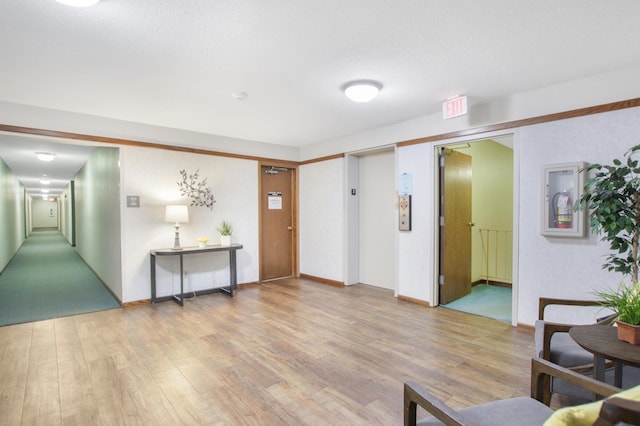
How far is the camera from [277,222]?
618 cm

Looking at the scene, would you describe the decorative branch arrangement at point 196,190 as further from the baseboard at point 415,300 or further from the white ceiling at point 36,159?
the baseboard at point 415,300

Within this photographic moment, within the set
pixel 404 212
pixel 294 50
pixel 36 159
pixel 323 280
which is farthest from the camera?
pixel 36 159

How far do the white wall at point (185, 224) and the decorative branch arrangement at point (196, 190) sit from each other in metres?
0.07

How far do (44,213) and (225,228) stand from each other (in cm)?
2228

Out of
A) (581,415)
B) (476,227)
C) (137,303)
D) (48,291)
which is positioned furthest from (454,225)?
(48,291)

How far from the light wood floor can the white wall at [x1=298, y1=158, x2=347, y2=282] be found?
1.53 metres

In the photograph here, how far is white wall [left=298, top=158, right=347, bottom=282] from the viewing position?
558cm

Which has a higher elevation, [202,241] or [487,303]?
[202,241]

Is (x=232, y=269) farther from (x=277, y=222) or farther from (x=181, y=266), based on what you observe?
(x=277, y=222)

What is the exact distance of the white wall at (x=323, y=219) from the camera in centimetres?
558

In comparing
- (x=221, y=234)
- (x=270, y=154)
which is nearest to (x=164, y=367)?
(x=221, y=234)

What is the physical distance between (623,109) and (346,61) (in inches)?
99.3

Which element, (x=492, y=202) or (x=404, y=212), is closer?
(x=404, y=212)

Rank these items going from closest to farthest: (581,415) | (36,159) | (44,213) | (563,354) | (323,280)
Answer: (581,415), (563,354), (323,280), (36,159), (44,213)
